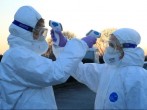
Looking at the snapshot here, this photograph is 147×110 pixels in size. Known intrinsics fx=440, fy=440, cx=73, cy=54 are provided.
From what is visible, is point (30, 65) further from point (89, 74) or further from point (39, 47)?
point (89, 74)

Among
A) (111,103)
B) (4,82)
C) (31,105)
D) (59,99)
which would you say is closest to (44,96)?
(31,105)

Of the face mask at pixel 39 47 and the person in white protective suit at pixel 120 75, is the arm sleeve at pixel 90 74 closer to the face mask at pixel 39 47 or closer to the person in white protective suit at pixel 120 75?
the person in white protective suit at pixel 120 75

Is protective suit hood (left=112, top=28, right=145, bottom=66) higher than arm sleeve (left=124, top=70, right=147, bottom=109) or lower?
higher

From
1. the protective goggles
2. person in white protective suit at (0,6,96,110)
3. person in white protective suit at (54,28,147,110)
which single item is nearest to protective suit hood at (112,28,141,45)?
person in white protective suit at (54,28,147,110)

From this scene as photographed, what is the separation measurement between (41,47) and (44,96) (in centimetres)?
55

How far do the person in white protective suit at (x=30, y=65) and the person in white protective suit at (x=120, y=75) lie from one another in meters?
0.60

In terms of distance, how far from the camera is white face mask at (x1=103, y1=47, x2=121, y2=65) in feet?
17.4

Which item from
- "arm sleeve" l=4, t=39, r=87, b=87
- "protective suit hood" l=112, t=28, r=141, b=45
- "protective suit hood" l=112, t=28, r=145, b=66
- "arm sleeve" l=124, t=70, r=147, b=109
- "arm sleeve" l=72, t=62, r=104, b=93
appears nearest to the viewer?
"arm sleeve" l=4, t=39, r=87, b=87

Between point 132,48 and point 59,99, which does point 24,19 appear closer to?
point 132,48

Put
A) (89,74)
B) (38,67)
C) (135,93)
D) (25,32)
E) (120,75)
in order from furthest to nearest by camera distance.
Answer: (89,74) → (120,75) → (135,93) → (25,32) → (38,67)

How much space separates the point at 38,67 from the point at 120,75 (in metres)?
1.12

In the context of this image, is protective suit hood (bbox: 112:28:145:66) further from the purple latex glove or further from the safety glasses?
the safety glasses

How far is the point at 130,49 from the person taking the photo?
5.30m

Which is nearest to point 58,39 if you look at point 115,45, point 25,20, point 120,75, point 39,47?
point 39,47
